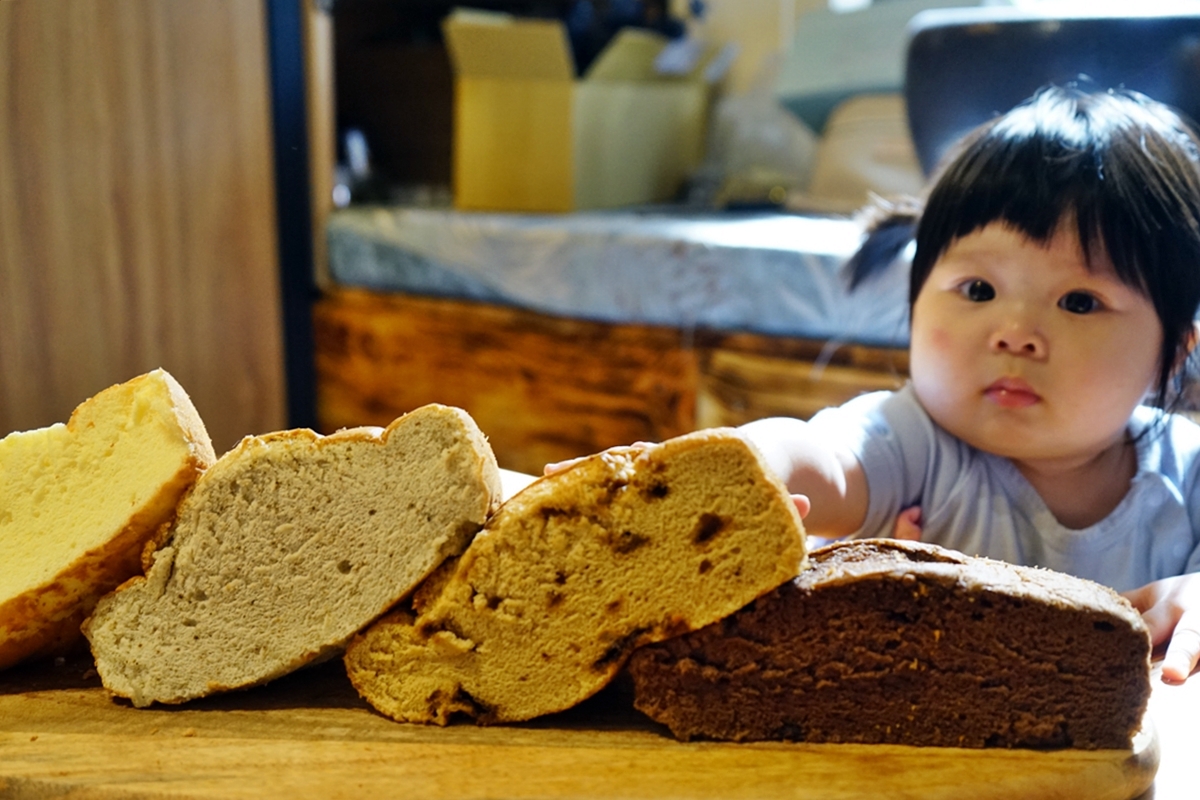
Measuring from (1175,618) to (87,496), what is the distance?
2.46 feet

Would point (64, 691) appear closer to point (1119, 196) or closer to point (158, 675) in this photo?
point (158, 675)

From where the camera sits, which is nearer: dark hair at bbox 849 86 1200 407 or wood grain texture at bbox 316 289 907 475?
dark hair at bbox 849 86 1200 407

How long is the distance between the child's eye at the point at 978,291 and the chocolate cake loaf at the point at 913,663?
330mm

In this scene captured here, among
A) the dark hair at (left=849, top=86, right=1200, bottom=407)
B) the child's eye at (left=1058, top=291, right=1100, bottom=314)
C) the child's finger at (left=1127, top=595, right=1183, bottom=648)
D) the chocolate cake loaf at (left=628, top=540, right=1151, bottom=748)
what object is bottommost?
the child's finger at (left=1127, top=595, right=1183, bottom=648)

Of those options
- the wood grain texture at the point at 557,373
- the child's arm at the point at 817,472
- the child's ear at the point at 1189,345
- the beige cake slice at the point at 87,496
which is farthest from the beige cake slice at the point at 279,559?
the wood grain texture at the point at 557,373

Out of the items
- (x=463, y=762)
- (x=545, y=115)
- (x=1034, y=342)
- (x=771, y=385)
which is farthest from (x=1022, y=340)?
(x=545, y=115)

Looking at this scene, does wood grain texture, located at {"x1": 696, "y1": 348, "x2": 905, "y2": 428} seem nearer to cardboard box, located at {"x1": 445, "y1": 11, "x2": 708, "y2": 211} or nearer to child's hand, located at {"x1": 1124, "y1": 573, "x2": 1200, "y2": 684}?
cardboard box, located at {"x1": 445, "y1": 11, "x2": 708, "y2": 211}

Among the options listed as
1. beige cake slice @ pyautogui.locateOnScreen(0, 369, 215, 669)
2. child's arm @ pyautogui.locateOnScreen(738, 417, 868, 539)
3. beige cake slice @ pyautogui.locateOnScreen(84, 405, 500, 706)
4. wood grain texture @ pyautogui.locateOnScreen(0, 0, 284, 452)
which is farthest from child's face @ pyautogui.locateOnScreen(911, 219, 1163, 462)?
wood grain texture @ pyautogui.locateOnScreen(0, 0, 284, 452)

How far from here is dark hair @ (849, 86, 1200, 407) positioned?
33.2 inches

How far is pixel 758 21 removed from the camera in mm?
2695

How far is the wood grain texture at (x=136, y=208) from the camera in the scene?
1.66 meters

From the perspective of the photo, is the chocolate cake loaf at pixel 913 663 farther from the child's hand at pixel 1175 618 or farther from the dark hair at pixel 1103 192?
the dark hair at pixel 1103 192

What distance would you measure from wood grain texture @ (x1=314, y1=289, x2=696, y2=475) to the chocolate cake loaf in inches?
50.7

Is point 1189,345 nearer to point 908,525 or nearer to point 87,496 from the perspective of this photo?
point 908,525
